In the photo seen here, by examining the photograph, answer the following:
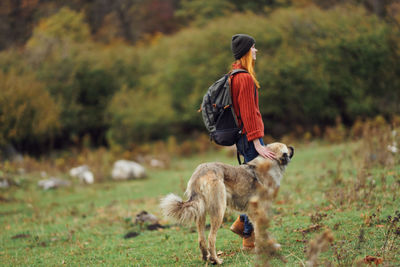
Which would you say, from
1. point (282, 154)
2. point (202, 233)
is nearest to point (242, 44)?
point (282, 154)

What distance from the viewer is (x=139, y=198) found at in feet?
35.1

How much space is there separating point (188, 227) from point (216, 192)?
9.47ft

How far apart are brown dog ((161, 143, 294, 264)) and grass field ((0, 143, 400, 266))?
63 cm

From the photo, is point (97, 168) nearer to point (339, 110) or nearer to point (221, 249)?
point (221, 249)

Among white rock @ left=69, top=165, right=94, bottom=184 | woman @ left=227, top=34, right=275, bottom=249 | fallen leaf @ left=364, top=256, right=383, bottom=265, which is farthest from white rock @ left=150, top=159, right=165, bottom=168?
fallen leaf @ left=364, top=256, right=383, bottom=265

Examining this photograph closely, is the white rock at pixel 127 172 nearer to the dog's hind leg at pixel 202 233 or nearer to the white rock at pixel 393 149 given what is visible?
the white rock at pixel 393 149

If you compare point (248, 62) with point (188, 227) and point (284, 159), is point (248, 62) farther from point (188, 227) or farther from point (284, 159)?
point (188, 227)

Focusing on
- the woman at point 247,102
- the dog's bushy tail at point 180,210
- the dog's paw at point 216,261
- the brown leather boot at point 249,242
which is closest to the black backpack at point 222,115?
the woman at point 247,102

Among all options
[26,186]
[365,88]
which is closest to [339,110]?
[365,88]

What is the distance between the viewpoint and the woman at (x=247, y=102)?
4680 mm

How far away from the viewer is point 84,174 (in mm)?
14039

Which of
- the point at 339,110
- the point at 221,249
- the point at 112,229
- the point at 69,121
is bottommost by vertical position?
the point at 69,121

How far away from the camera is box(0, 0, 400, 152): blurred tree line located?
18.7m

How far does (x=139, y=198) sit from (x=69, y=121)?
13.9 m
